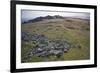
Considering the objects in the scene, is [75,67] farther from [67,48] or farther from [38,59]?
[38,59]

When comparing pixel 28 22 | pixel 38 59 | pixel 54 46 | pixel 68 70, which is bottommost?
pixel 68 70

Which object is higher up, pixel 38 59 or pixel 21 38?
pixel 21 38

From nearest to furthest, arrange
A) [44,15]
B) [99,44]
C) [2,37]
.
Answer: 1. [2,37]
2. [44,15]
3. [99,44]

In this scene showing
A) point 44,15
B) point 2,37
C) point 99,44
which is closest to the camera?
point 2,37

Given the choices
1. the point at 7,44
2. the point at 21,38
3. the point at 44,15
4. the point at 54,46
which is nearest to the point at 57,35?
the point at 54,46

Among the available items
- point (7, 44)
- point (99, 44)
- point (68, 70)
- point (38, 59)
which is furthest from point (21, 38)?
point (99, 44)

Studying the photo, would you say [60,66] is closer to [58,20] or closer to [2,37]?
[58,20]

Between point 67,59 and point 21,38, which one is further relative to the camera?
point 67,59
